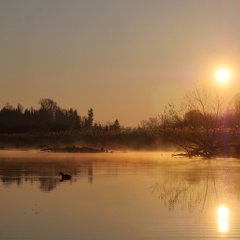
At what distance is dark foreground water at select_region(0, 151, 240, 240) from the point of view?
8031 millimetres

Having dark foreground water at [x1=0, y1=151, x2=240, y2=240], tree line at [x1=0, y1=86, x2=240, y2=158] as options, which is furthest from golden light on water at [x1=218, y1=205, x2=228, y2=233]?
tree line at [x1=0, y1=86, x2=240, y2=158]

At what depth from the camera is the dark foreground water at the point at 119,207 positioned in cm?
803

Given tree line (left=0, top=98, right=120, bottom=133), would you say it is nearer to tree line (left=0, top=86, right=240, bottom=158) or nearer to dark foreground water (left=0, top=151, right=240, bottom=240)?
tree line (left=0, top=86, right=240, bottom=158)

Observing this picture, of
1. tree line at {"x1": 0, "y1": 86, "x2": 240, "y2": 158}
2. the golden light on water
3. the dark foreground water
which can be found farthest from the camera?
tree line at {"x1": 0, "y1": 86, "x2": 240, "y2": 158}

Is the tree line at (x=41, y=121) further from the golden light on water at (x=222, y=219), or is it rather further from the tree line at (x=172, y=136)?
the golden light on water at (x=222, y=219)

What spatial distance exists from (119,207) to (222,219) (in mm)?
2212

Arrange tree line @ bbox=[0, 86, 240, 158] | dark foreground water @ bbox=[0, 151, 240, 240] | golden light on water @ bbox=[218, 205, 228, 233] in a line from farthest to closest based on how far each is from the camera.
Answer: tree line @ bbox=[0, 86, 240, 158] < golden light on water @ bbox=[218, 205, 228, 233] < dark foreground water @ bbox=[0, 151, 240, 240]

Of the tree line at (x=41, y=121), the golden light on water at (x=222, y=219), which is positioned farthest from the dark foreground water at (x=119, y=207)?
the tree line at (x=41, y=121)

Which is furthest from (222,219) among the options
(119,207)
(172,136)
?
(172,136)

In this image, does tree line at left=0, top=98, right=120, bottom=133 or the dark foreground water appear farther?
tree line at left=0, top=98, right=120, bottom=133

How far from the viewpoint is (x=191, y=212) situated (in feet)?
32.4

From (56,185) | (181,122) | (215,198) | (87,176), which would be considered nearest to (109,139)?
(181,122)

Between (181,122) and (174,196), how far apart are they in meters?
23.1

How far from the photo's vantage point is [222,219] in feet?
29.7
